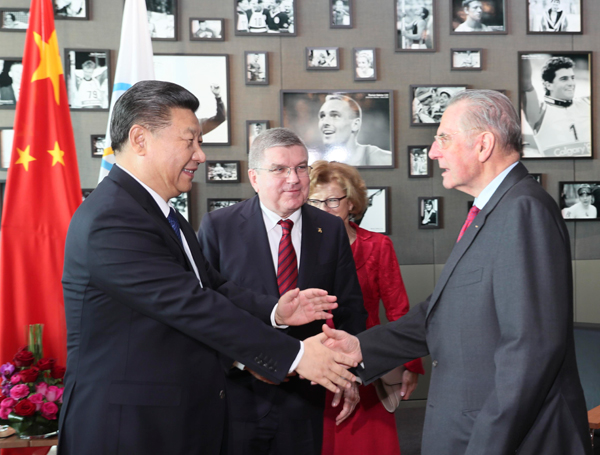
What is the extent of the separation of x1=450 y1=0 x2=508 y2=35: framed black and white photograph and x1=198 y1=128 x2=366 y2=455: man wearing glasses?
271cm

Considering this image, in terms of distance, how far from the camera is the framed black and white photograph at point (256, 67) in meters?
4.32

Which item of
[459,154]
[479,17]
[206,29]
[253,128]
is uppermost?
[479,17]

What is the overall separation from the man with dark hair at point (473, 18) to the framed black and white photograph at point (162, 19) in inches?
87.3

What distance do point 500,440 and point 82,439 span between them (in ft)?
3.58

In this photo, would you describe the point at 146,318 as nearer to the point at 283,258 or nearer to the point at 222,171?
the point at 283,258

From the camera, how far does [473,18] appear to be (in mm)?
4480

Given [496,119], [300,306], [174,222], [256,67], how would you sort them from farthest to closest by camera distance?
1. [256,67]
2. [300,306]
3. [174,222]
4. [496,119]

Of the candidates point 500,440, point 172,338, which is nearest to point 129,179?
point 172,338

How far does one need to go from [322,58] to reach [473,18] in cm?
127

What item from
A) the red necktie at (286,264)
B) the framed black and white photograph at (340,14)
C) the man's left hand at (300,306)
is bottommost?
the man's left hand at (300,306)

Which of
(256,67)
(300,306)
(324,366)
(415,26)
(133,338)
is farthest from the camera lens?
(415,26)

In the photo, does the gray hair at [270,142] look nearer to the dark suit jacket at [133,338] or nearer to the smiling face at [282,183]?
the smiling face at [282,183]

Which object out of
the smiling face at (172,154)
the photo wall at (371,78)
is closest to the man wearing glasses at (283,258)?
the smiling face at (172,154)

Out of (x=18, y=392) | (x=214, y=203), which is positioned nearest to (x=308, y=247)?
(x=18, y=392)
